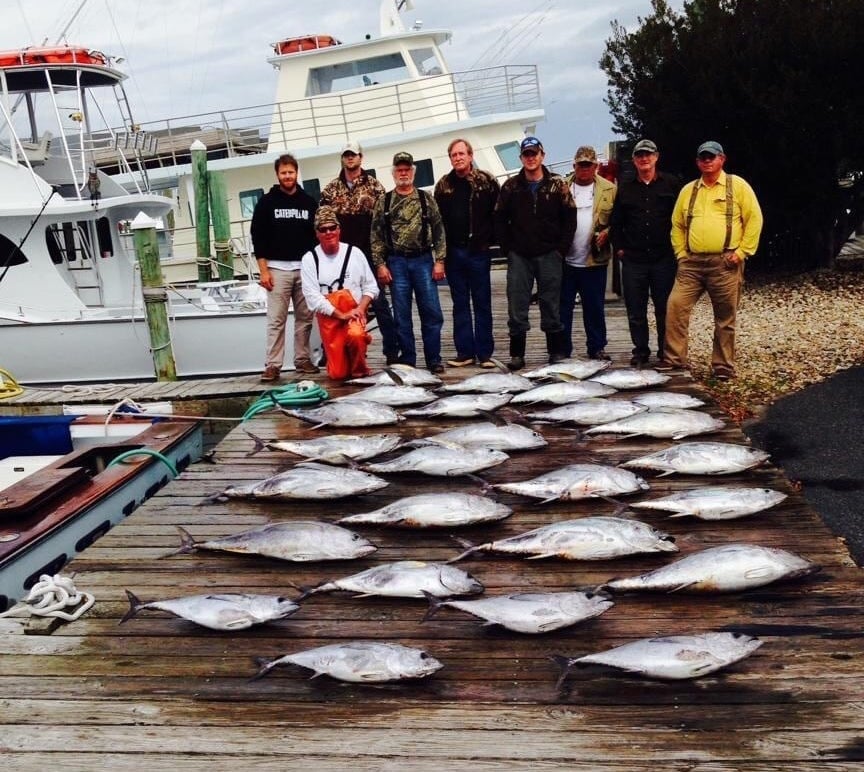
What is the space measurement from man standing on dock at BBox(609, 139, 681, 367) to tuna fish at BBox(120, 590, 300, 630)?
4675 millimetres

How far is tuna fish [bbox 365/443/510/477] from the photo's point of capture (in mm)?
4660

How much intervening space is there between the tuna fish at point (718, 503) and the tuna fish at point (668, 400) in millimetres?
1663

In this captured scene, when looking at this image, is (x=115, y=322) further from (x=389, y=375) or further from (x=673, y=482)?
(x=673, y=482)

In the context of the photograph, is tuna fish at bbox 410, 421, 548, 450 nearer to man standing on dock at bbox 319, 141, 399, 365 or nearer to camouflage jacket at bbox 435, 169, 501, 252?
camouflage jacket at bbox 435, 169, 501, 252

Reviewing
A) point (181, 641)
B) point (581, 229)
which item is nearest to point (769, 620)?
point (181, 641)

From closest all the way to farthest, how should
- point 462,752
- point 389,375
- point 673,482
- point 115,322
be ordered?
point 462,752 < point 673,482 < point 389,375 < point 115,322

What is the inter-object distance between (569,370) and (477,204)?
5.07 feet

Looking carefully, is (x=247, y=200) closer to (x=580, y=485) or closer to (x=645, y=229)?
(x=645, y=229)

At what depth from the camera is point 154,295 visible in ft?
29.3

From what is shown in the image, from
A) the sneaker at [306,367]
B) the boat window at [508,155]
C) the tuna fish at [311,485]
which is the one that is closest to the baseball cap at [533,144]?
the sneaker at [306,367]

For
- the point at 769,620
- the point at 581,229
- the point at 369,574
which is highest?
the point at 581,229

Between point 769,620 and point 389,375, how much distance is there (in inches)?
157

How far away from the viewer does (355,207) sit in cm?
735

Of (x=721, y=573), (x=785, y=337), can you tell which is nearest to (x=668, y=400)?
(x=721, y=573)
